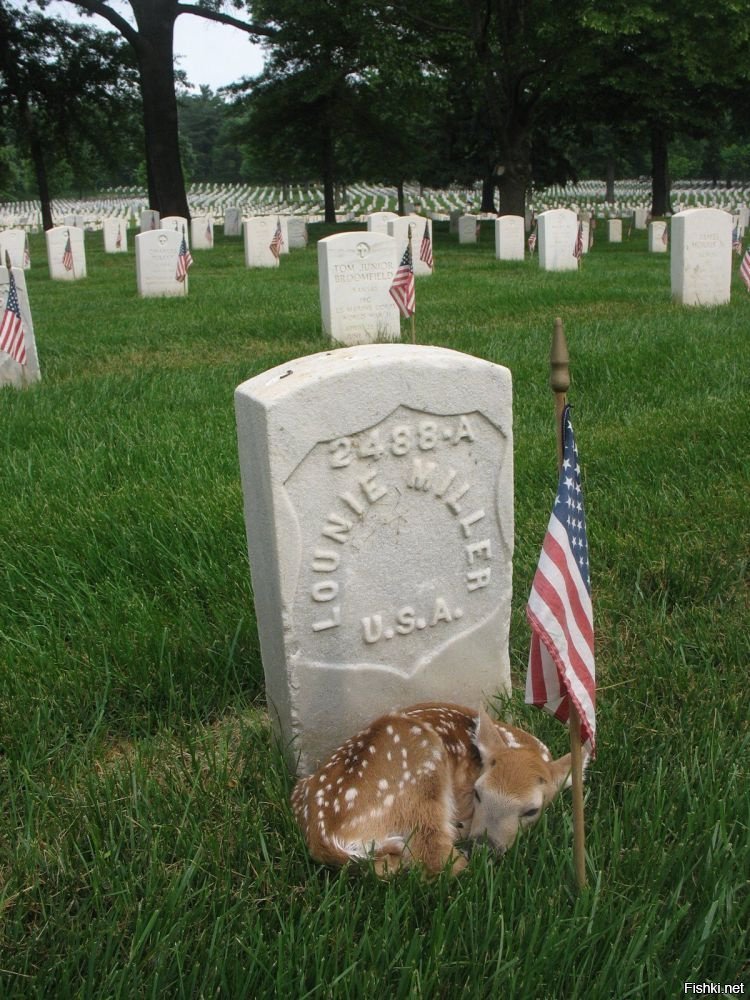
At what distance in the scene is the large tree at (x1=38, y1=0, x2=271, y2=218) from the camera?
82.0 ft

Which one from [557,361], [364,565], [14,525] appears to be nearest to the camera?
[557,361]

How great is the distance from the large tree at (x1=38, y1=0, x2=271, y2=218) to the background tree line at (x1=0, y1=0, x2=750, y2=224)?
0.13 ft

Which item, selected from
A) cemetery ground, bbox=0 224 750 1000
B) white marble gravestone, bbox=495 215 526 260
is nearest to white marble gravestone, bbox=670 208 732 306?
cemetery ground, bbox=0 224 750 1000

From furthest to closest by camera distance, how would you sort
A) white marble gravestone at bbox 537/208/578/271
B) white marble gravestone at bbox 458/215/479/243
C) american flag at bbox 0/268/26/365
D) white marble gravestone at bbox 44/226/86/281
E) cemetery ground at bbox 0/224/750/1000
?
white marble gravestone at bbox 458/215/479/243 < white marble gravestone at bbox 44/226/86/281 < white marble gravestone at bbox 537/208/578/271 < american flag at bbox 0/268/26/365 < cemetery ground at bbox 0/224/750/1000

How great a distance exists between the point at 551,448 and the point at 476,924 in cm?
364

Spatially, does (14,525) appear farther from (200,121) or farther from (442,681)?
(200,121)

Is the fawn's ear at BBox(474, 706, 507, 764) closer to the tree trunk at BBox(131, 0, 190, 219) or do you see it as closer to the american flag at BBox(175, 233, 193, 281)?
the american flag at BBox(175, 233, 193, 281)

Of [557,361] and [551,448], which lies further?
[551,448]

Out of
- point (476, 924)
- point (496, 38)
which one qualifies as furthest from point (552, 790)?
point (496, 38)

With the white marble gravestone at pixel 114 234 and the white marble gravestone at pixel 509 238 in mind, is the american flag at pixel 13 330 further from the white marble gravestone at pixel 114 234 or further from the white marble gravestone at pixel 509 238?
the white marble gravestone at pixel 114 234

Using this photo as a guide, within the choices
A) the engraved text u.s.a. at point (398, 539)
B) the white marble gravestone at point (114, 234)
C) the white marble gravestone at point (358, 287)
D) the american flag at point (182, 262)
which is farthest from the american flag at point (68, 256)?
the engraved text u.s.a. at point (398, 539)

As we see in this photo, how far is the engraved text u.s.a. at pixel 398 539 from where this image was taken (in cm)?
274

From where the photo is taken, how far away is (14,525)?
446cm

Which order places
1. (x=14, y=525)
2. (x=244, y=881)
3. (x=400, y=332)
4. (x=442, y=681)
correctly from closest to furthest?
1. (x=244, y=881)
2. (x=442, y=681)
3. (x=14, y=525)
4. (x=400, y=332)
